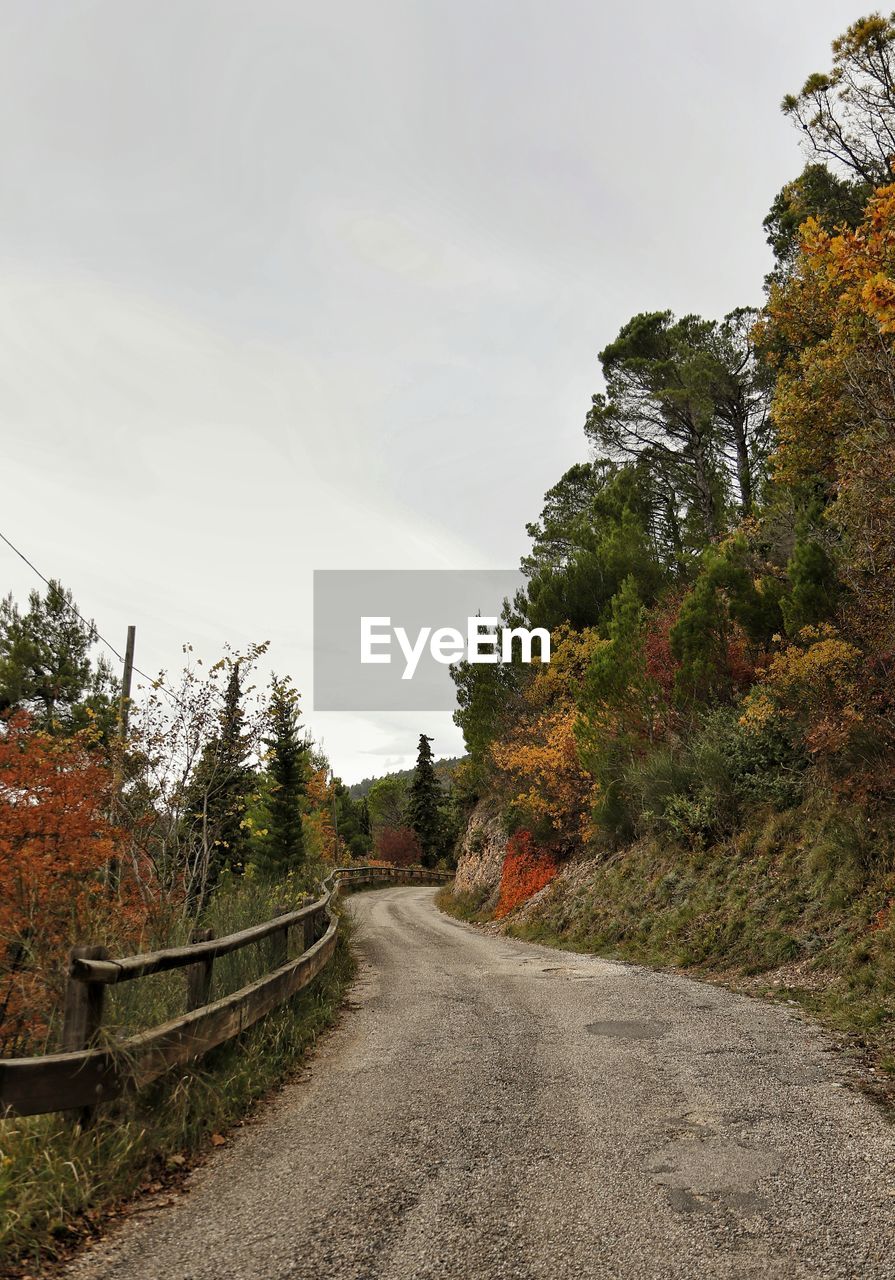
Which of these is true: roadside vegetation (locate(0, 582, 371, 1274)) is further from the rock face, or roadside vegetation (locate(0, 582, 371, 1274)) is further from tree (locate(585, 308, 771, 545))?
tree (locate(585, 308, 771, 545))

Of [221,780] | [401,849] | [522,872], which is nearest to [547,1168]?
[221,780]

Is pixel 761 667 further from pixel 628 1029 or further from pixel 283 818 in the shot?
pixel 283 818

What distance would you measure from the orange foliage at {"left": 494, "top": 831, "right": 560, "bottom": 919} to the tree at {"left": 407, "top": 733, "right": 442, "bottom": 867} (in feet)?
119

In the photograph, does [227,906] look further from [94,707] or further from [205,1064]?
[94,707]

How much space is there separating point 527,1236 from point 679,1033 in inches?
164

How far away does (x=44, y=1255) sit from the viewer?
3.10 m

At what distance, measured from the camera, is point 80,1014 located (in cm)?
388

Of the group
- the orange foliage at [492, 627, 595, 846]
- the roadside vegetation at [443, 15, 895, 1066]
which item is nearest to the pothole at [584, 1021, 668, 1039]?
the roadside vegetation at [443, 15, 895, 1066]

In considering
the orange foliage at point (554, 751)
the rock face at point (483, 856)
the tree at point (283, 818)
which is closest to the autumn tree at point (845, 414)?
the orange foliage at point (554, 751)

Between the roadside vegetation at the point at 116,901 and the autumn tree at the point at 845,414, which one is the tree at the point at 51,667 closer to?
the roadside vegetation at the point at 116,901

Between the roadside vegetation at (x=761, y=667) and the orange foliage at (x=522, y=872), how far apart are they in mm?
129

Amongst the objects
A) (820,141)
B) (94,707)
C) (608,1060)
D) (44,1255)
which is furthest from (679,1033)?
(94,707)

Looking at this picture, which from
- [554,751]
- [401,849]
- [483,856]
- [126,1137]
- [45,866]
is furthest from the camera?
[401,849]

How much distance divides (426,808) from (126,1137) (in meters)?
61.6
